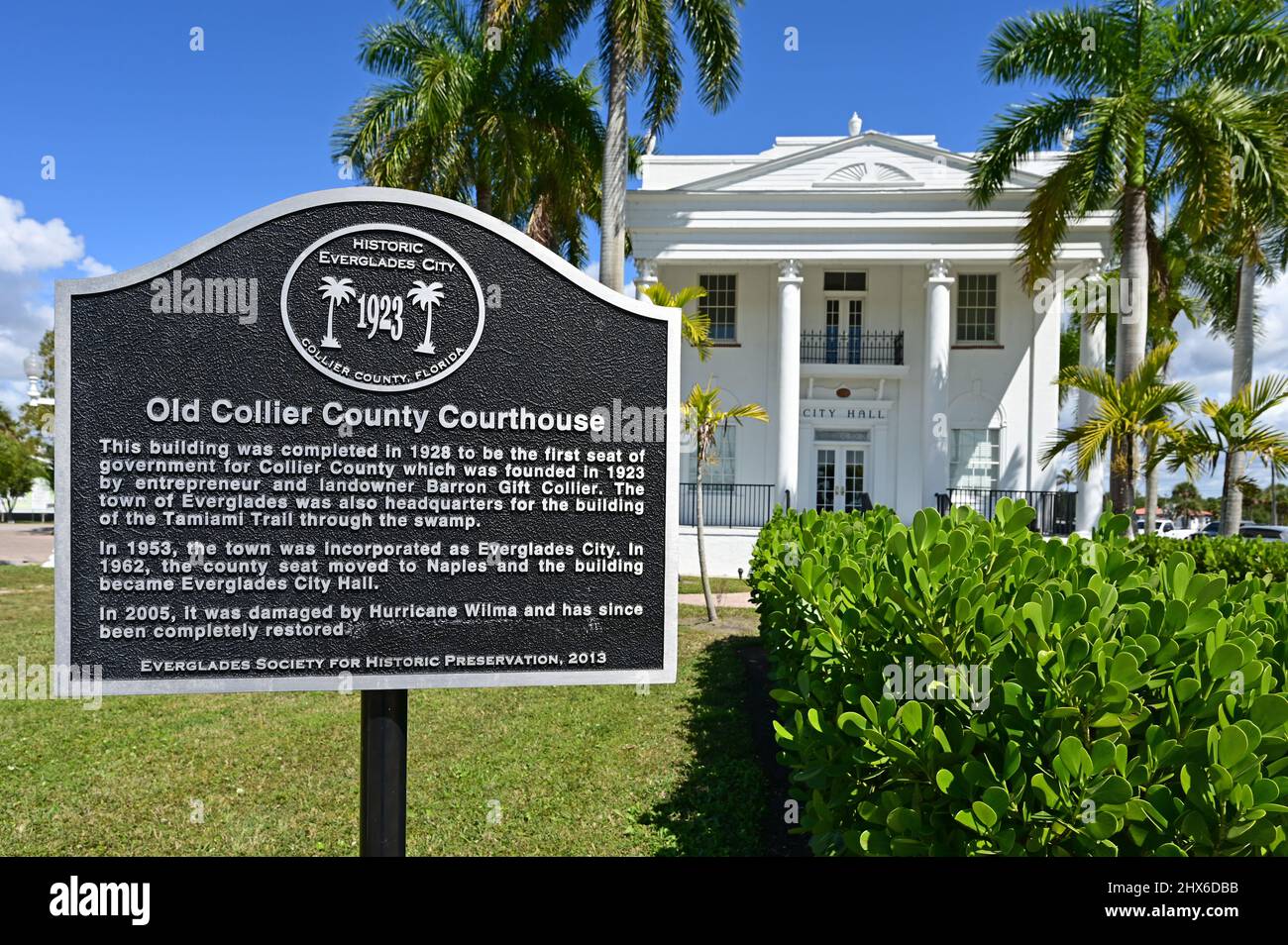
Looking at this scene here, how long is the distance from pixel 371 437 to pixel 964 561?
221 cm

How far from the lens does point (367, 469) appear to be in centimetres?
270

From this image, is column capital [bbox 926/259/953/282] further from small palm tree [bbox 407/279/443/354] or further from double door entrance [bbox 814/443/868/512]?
small palm tree [bbox 407/279/443/354]

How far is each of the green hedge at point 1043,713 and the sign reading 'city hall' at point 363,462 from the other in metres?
0.80

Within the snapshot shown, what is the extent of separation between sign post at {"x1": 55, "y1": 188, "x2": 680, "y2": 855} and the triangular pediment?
692 inches

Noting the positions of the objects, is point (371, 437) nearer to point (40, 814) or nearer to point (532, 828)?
point (532, 828)

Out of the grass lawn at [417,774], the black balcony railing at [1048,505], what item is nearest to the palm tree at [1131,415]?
the black balcony railing at [1048,505]

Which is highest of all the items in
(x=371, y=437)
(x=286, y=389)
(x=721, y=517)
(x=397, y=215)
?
(x=397, y=215)

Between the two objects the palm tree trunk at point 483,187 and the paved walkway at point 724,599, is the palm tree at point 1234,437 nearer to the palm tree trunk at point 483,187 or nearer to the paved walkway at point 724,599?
the paved walkway at point 724,599

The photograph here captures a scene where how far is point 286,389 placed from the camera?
8.74 ft

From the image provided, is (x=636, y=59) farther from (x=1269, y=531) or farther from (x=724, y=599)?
(x=1269, y=531)

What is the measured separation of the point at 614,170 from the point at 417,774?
39.7ft

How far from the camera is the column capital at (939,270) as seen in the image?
18.6 metres

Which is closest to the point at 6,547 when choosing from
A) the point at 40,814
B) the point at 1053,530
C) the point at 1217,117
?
the point at 40,814

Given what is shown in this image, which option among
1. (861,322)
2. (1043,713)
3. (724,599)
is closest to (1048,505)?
(861,322)
